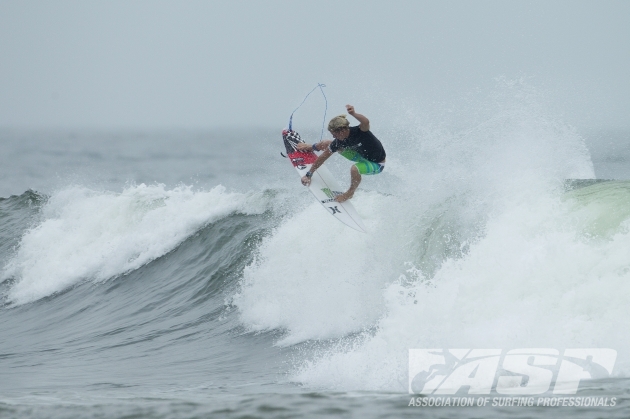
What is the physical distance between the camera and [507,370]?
19.3 feet

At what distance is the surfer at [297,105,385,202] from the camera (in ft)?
32.6

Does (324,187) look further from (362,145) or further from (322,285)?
(322,285)

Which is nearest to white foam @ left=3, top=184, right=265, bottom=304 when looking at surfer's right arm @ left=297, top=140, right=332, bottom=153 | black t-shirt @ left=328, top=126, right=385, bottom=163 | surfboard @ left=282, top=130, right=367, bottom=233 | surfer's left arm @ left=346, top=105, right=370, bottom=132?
surfboard @ left=282, top=130, right=367, bottom=233

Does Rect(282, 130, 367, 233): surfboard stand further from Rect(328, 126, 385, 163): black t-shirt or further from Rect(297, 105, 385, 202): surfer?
Rect(328, 126, 385, 163): black t-shirt

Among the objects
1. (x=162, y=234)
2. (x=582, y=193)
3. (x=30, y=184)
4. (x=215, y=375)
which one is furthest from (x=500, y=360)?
(x=30, y=184)

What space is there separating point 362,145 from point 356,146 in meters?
0.09

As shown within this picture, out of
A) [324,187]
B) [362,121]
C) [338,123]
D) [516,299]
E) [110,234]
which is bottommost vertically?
[110,234]

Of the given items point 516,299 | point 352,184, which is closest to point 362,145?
point 352,184

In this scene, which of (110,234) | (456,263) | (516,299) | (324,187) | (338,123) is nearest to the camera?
(516,299)

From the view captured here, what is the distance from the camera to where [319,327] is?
31.6ft

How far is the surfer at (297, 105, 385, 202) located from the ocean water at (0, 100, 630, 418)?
3.71 feet

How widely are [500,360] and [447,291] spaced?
5.35 ft

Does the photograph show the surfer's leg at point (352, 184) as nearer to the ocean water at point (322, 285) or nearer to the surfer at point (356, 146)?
the surfer at point (356, 146)

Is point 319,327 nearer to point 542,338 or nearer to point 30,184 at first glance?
point 542,338
